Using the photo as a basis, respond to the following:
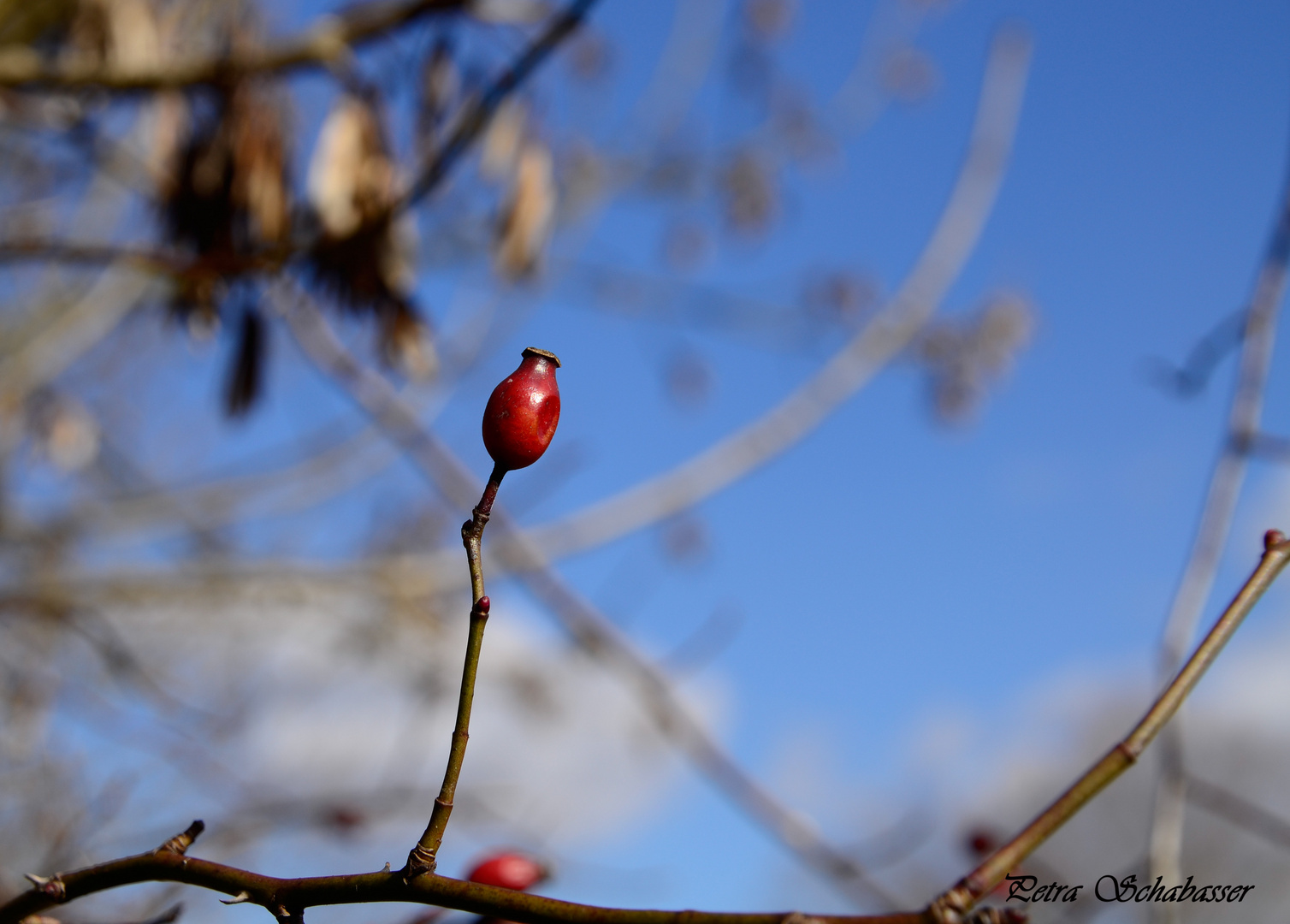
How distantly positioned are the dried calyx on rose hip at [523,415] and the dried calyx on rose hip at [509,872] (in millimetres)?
271

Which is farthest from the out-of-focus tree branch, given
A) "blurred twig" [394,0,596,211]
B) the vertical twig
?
the vertical twig

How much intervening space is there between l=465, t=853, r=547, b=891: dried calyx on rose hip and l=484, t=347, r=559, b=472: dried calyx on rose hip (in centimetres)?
27

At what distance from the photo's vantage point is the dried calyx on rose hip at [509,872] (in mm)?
743

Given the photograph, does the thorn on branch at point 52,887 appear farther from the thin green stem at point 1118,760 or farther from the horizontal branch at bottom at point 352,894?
the thin green stem at point 1118,760

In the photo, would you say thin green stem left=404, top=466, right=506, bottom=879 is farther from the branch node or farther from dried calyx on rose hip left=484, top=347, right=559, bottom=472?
the branch node

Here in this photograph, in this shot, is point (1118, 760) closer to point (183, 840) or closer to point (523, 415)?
point (523, 415)

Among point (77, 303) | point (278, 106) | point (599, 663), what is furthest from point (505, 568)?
point (77, 303)

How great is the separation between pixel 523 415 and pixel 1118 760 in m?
0.38

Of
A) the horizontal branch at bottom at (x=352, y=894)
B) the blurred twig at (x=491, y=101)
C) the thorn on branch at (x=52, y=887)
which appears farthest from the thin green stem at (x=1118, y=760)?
the blurred twig at (x=491, y=101)

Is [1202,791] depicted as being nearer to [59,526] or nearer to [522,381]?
[522,381]

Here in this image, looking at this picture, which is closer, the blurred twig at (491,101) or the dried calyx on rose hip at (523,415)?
the dried calyx on rose hip at (523,415)

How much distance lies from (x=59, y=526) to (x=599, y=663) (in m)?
2.42

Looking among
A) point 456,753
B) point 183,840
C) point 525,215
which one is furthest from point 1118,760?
point 525,215

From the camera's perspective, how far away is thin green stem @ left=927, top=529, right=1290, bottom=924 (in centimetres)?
48
